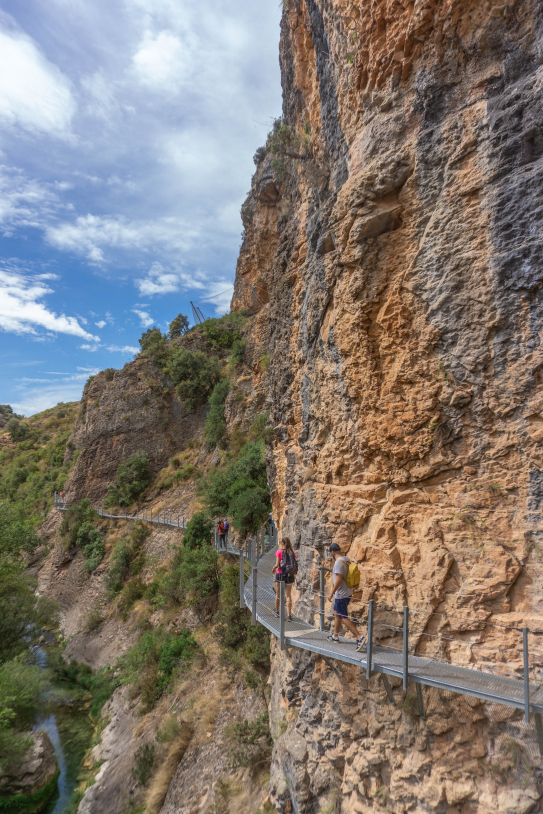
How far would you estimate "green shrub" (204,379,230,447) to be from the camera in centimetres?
2317

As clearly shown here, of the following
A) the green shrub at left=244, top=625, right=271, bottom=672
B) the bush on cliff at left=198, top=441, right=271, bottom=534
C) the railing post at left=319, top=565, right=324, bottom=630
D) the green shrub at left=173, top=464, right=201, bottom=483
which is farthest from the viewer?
the green shrub at left=173, top=464, right=201, bottom=483

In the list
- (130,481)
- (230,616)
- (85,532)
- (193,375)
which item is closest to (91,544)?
(85,532)

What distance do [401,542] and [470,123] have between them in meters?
5.34

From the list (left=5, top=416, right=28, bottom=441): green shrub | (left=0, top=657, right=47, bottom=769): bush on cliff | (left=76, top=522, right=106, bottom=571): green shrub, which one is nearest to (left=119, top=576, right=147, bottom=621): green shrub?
(left=76, top=522, right=106, bottom=571): green shrub

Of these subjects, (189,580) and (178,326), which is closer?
(189,580)

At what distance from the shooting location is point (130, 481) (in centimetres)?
2645

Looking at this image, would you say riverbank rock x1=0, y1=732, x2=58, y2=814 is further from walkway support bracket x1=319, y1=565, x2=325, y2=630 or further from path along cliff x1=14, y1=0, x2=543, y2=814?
walkway support bracket x1=319, y1=565, x2=325, y2=630

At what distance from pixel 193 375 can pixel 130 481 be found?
8110 mm

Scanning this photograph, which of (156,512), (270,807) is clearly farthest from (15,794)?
(156,512)

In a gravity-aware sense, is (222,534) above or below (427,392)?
below

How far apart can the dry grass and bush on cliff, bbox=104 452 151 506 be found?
16895mm

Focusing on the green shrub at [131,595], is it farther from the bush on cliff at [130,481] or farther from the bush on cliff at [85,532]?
the bush on cliff at [130,481]

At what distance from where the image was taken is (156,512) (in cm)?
2350

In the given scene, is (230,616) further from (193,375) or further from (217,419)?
(193,375)
